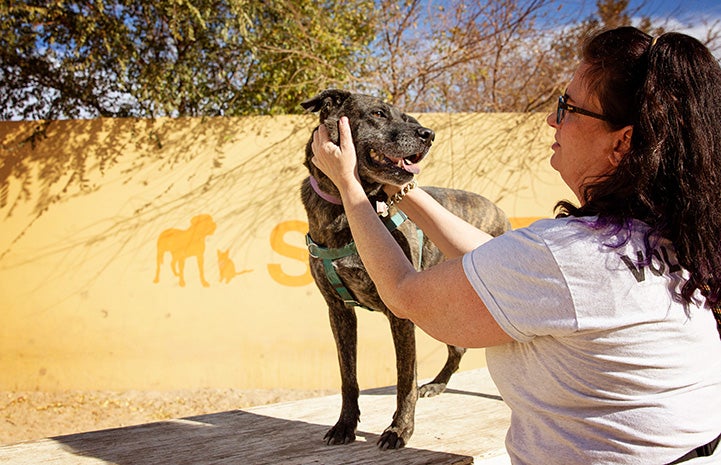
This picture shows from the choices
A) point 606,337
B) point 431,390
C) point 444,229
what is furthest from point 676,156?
point 431,390

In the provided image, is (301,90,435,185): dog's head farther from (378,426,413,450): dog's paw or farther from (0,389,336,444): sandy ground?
(0,389,336,444): sandy ground

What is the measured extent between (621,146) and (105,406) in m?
6.01

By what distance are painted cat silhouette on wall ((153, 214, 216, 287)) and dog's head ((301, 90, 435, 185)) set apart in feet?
13.7

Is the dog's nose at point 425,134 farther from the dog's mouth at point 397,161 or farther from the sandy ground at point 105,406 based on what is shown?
the sandy ground at point 105,406

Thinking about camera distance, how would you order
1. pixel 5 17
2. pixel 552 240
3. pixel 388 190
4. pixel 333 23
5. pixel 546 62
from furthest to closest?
1. pixel 546 62
2. pixel 333 23
3. pixel 5 17
4. pixel 388 190
5. pixel 552 240

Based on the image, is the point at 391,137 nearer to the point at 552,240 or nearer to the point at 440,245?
the point at 440,245

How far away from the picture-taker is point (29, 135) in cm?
654

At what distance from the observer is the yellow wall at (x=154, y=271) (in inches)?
251

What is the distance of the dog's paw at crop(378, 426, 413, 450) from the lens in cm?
246

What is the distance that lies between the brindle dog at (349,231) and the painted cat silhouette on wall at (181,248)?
4.01 m

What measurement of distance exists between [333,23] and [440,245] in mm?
6756

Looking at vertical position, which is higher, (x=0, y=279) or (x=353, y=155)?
(x=0, y=279)

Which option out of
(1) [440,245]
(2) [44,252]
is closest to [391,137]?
(1) [440,245]

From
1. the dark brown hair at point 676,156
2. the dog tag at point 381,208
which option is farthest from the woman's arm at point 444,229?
the dark brown hair at point 676,156
